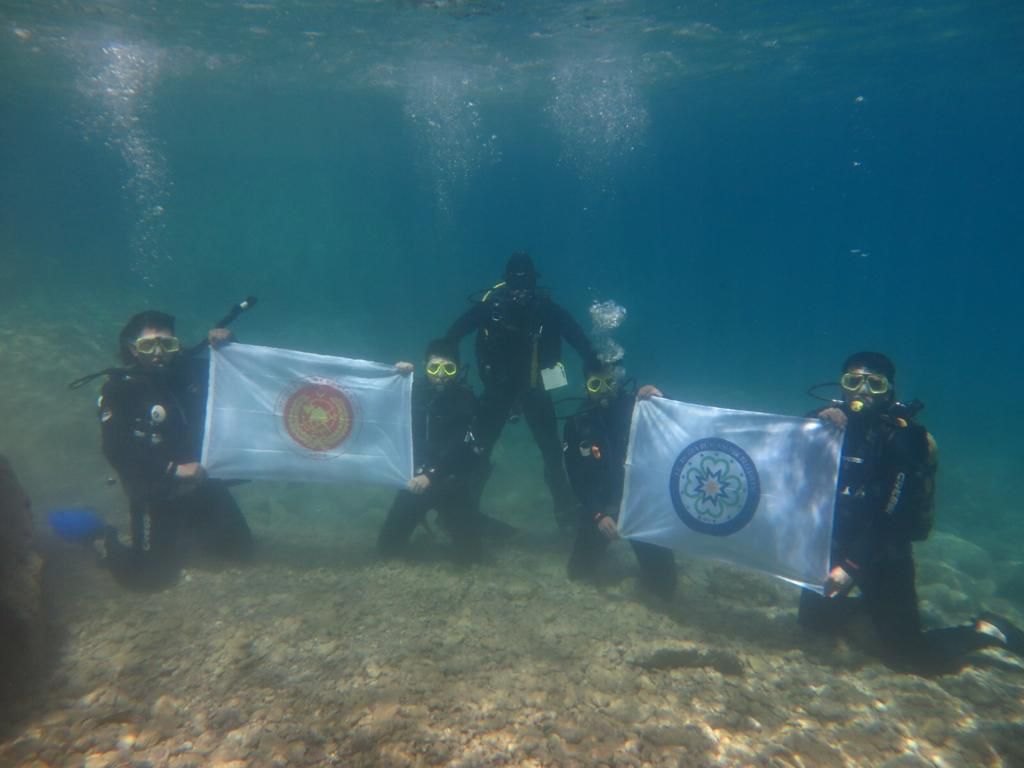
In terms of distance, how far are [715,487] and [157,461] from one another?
244 inches

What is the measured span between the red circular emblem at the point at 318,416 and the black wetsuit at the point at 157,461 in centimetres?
112

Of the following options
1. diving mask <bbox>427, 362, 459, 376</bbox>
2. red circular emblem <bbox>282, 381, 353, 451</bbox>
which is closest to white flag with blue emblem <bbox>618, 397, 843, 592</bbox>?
diving mask <bbox>427, 362, 459, 376</bbox>

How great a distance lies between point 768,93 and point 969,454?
75.2 ft

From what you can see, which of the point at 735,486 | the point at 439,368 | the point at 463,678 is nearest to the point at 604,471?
the point at 735,486

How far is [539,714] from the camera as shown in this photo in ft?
13.3

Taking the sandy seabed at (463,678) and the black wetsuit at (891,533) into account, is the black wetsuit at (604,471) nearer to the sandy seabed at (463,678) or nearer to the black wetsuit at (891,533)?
the sandy seabed at (463,678)

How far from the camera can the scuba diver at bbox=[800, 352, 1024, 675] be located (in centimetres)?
536

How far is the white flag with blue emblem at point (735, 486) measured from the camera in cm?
540

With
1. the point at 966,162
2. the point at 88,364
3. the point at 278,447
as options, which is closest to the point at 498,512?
the point at 278,447

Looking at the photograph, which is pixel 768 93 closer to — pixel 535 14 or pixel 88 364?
pixel 535 14

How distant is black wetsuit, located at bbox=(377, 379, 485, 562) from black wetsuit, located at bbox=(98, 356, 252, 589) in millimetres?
2163

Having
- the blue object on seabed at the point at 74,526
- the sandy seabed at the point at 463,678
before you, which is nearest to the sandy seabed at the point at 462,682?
the sandy seabed at the point at 463,678

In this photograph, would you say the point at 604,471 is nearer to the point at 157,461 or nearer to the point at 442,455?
the point at 442,455

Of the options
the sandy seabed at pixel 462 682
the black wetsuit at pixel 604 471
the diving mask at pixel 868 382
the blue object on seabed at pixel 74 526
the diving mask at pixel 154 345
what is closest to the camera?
the sandy seabed at pixel 462 682
